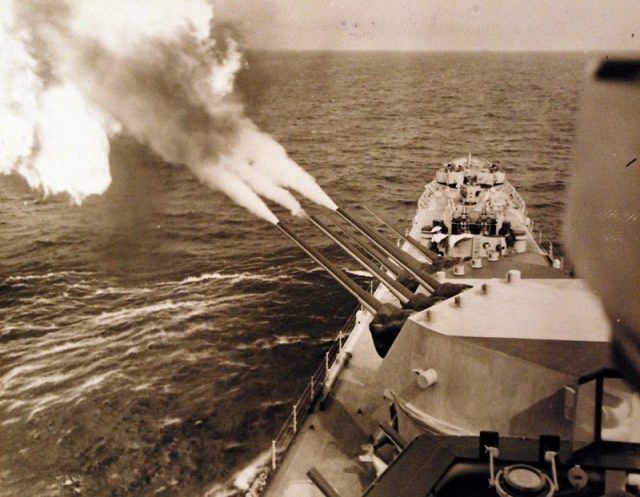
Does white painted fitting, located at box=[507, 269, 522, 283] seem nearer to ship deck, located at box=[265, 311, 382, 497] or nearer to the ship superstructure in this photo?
the ship superstructure

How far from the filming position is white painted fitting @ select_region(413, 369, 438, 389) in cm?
759

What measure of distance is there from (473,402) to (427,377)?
598mm

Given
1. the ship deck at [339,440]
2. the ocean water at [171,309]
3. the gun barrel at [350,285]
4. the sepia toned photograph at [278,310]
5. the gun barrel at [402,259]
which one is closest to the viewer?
the sepia toned photograph at [278,310]

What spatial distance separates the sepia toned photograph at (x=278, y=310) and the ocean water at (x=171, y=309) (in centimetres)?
9

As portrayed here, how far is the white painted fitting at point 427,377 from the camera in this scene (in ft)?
24.9

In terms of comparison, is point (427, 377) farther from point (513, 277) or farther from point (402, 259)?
point (402, 259)

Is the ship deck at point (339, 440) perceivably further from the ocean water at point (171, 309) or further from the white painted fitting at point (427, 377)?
the ocean water at point (171, 309)

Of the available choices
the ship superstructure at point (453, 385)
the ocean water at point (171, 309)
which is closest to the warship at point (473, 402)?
the ship superstructure at point (453, 385)

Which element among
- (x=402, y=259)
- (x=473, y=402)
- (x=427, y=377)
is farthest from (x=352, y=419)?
(x=473, y=402)

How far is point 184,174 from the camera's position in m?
39.9

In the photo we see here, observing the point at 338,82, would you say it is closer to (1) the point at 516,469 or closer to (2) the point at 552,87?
(2) the point at 552,87

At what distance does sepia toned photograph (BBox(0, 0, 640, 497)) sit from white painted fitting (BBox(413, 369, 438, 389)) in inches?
1.1

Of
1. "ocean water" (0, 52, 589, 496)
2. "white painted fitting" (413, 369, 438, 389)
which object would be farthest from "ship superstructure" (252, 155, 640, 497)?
"ocean water" (0, 52, 589, 496)

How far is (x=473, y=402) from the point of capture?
7.37 metres
